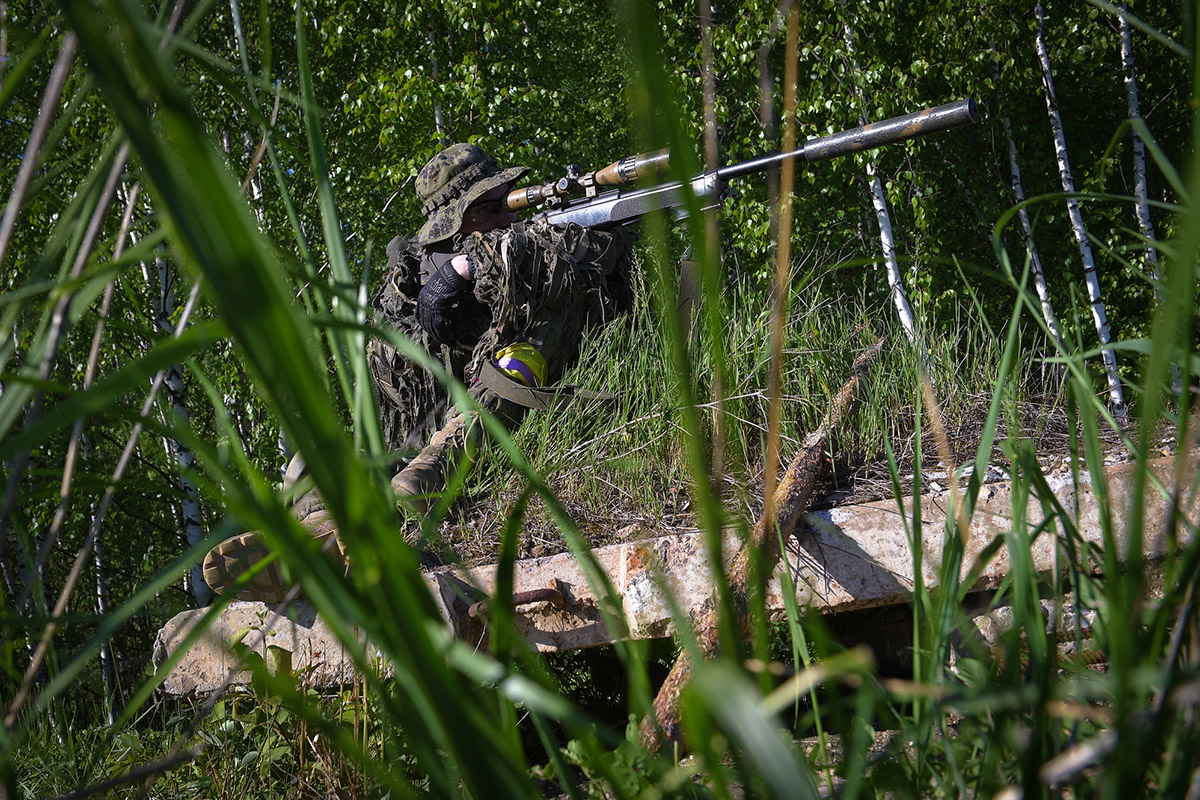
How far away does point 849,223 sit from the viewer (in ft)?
21.8

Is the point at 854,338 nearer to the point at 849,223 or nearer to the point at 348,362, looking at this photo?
the point at 348,362

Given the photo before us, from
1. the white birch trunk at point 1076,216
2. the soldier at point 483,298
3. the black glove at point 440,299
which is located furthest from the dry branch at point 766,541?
the white birch trunk at point 1076,216

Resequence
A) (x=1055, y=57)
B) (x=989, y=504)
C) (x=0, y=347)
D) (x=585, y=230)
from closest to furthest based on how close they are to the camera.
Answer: (x=0, y=347) < (x=989, y=504) < (x=585, y=230) < (x=1055, y=57)

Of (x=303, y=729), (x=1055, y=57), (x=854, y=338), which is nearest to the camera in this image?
(x=303, y=729)

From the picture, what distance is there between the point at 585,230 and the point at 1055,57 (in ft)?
17.1

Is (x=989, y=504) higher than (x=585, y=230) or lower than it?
lower

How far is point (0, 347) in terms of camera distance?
1.39 feet

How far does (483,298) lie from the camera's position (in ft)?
9.28

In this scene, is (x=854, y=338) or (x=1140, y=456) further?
(x=854, y=338)

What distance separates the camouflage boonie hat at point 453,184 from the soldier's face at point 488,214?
42 mm

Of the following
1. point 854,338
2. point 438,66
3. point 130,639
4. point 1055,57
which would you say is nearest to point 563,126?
point 438,66

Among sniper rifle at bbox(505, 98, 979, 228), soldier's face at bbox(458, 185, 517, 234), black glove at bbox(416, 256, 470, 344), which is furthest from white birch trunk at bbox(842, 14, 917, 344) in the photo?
black glove at bbox(416, 256, 470, 344)

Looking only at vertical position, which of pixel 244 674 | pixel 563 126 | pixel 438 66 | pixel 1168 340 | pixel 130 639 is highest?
pixel 438 66

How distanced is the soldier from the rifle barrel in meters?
0.58
